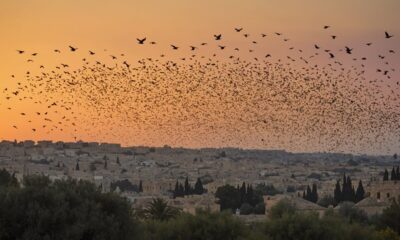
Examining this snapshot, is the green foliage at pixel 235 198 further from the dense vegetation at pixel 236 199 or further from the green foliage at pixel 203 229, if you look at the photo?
the green foliage at pixel 203 229

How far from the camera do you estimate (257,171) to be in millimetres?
195125

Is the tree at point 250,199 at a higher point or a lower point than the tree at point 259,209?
higher

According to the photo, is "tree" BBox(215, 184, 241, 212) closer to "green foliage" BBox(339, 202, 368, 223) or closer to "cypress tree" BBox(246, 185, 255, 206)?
"cypress tree" BBox(246, 185, 255, 206)

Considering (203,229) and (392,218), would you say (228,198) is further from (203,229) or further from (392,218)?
(203,229)

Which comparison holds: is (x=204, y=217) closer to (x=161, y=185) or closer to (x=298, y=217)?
(x=298, y=217)

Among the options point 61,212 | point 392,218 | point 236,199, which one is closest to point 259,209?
point 236,199

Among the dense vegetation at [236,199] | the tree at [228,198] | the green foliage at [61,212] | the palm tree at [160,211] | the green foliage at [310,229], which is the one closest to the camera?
the green foliage at [61,212]

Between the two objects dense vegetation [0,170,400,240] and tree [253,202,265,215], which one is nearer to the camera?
dense vegetation [0,170,400,240]

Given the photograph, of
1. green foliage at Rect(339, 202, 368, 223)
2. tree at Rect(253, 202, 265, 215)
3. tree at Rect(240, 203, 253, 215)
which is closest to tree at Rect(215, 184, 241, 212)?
tree at Rect(240, 203, 253, 215)

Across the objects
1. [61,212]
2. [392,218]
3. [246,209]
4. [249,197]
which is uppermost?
[61,212]

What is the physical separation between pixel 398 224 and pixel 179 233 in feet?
55.9

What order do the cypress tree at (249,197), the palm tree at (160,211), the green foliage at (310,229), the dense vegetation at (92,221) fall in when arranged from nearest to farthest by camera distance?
the dense vegetation at (92,221)
the green foliage at (310,229)
the palm tree at (160,211)
the cypress tree at (249,197)

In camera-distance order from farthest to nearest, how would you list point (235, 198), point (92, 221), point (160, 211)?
point (235, 198) → point (160, 211) → point (92, 221)

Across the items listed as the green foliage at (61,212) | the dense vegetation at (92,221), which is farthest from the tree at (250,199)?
the green foliage at (61,212)
